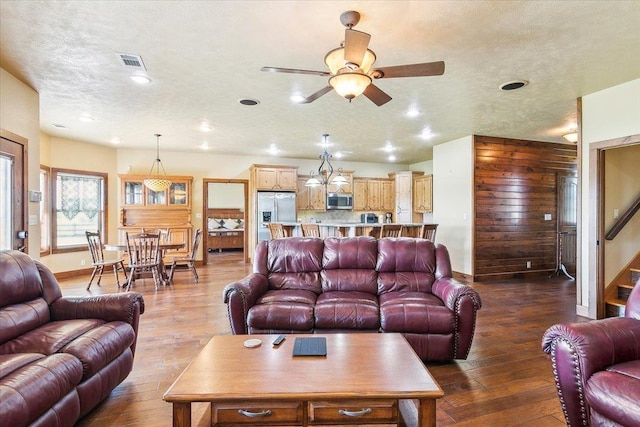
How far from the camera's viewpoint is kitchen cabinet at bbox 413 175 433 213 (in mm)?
7938

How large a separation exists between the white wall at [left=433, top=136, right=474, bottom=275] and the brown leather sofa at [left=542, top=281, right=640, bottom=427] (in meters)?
4.42

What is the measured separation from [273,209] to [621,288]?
614 cm

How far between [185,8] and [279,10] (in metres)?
0.66

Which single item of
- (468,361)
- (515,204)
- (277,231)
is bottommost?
(468,361)

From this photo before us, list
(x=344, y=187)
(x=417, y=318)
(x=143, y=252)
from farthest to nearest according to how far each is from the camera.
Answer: (x=344, y=187) → (x=143, y=252) → (x=417, y=318)

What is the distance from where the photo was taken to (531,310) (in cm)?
420

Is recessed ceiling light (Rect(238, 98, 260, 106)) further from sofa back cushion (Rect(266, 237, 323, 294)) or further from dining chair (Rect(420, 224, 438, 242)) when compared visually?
dining chair (Rect(420, 224, 438, 242))

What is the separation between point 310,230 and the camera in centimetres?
607

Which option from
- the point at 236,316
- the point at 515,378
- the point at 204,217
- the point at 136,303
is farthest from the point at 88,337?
the point at 204,217

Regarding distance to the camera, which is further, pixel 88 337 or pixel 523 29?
pixel 523 29

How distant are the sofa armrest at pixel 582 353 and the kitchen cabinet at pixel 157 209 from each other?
22.4 ft

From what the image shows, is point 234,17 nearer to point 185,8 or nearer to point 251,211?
point 185,8

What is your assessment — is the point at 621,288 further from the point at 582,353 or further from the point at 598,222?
the point at 582,353

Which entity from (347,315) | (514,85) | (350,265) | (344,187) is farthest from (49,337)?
(344,187)
